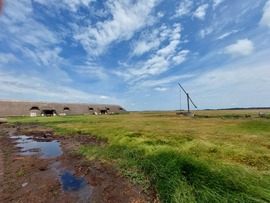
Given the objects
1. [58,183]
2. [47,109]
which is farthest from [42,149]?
[47,109]

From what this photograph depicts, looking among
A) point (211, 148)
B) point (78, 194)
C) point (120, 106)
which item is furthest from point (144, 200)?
point (120, 106)

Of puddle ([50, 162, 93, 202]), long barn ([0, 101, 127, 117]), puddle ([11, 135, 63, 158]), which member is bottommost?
puddle ([50, 162, 93, 202])

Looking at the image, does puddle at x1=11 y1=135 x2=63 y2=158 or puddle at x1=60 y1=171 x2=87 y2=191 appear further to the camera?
puddle at x1=11 y1=135 x2=63 y2=158

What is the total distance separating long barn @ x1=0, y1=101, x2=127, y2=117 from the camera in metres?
57.3

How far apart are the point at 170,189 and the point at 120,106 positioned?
96015 millimetres

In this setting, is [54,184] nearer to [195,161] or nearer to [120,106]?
[195,161]

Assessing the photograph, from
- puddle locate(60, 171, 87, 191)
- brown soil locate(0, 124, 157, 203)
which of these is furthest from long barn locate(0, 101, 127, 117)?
puddle locate(60, 171, 87, 191)

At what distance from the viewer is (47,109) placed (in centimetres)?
6581

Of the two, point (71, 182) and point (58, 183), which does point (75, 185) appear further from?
point (58, 183)

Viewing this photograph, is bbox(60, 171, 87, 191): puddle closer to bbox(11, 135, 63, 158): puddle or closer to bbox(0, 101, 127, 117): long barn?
bbox(11, 135, 63, 158): puddle

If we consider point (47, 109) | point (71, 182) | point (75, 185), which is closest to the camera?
point (75, 185)

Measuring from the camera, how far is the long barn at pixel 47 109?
57.3 metres

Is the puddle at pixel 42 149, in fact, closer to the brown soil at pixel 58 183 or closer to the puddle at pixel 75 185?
the brown soil at pixel 58 183

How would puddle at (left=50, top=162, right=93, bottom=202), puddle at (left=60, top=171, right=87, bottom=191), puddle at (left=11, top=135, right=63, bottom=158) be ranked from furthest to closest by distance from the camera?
puddle at (left=11, top=135, right=63, bottom=158), puddle at (left=60, top=171, right=87, bottom=191), puddle at (left=50, top=162, right=93, bottom=202)
